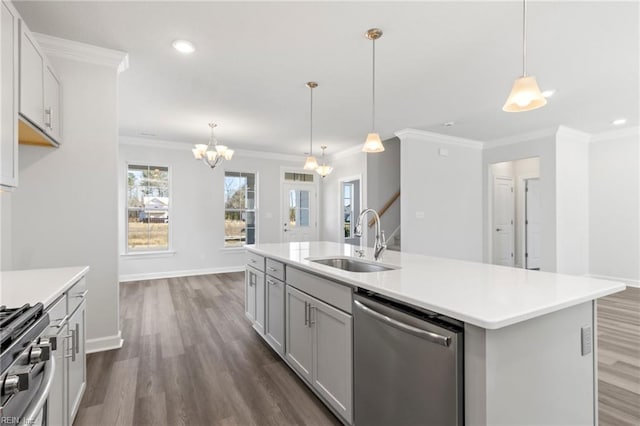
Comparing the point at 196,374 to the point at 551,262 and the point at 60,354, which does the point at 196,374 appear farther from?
the point at 551,262

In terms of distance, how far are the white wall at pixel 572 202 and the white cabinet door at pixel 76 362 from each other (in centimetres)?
613

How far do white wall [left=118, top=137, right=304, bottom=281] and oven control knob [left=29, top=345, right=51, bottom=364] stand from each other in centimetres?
531

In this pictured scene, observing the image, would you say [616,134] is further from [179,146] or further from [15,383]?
[179,146]

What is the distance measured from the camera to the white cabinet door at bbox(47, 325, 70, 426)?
1.37 m

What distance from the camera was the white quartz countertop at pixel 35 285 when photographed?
132 cm

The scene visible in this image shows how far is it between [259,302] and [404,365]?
199cm

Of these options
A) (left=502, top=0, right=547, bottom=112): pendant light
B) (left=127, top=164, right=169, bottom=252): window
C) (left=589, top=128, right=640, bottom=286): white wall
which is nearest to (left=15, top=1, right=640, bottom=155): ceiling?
(left=502, top=0, right=547, bottom=112): pendant light

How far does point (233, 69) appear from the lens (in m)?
3.05

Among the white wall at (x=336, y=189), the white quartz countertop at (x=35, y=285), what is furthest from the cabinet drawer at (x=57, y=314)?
the white wall at (x=336, y=189)

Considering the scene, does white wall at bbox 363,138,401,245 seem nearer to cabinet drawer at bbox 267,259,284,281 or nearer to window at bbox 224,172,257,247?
window at bbox 224,172,257,247

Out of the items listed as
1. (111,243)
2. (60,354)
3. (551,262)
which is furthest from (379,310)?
(551,262)

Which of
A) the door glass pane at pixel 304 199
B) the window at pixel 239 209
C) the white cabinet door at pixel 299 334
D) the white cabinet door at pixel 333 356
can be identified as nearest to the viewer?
the white cabinet door at pixel 333 356

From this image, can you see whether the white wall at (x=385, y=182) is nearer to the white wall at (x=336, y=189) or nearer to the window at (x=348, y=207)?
the white wall at (x=336, y=189)

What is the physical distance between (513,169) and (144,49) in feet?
24.3
